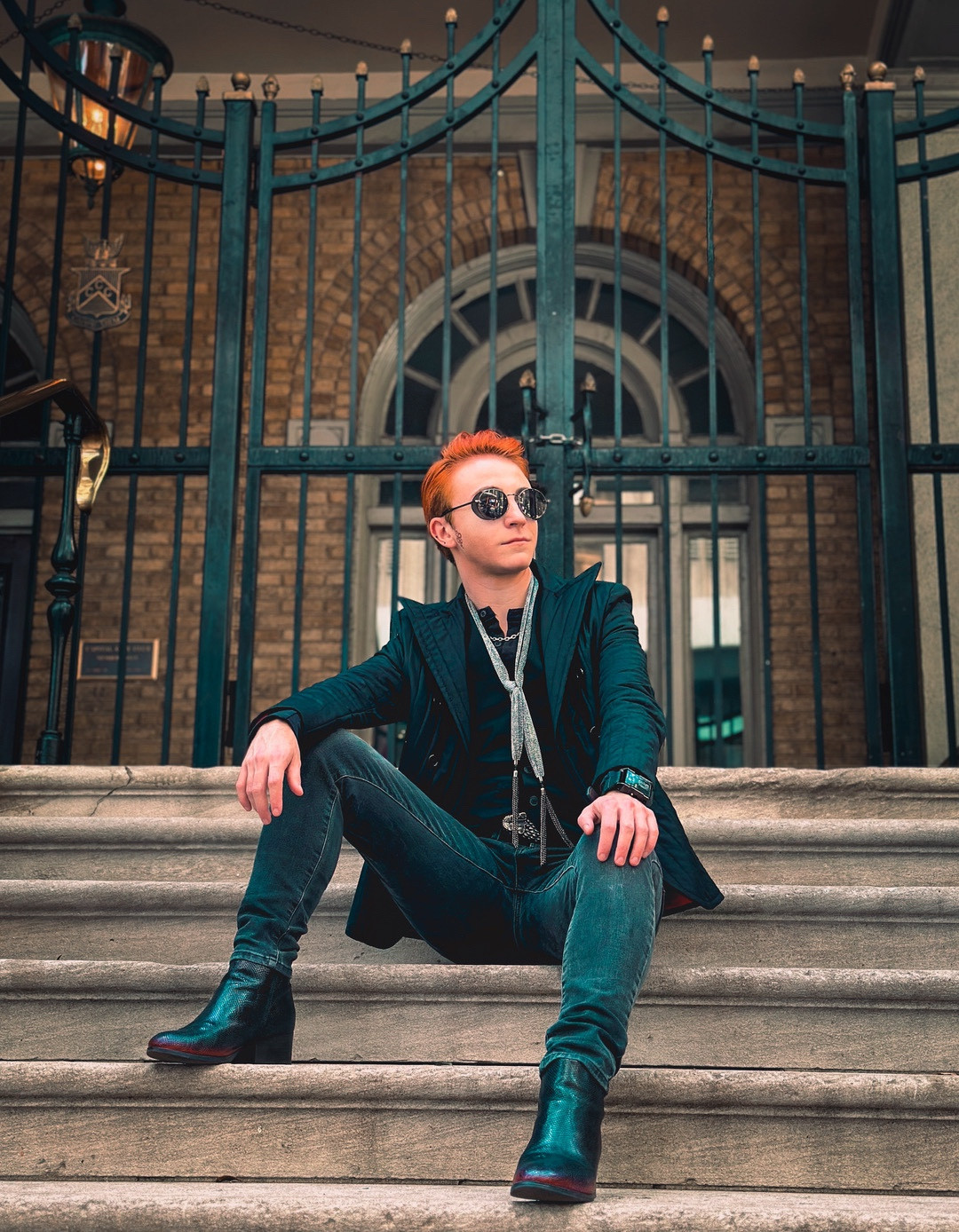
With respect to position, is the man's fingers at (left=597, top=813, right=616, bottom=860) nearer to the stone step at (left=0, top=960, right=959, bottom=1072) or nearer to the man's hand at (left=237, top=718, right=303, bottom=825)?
the stone step at (left=0, top=960, right=959, bottom=1072)

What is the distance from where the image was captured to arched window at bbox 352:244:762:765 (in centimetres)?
799

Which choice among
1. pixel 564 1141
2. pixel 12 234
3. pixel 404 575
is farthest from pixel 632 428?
pixel 564 1141

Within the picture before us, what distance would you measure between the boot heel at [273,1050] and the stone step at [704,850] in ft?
2.22

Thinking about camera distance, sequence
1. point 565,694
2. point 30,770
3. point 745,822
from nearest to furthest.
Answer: point 565,694 → point 745,822 → point 30,770

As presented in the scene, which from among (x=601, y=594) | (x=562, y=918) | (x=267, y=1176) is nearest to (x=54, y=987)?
(x=267, y=1176)

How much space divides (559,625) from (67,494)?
6.34 feet

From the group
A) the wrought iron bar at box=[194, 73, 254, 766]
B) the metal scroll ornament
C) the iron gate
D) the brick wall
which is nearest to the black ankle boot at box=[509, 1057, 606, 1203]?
the wrought iron bar at box=[194, 73, 254, 766]

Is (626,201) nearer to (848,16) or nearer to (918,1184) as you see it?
(848,16)

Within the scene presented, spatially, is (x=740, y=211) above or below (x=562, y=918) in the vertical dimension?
above

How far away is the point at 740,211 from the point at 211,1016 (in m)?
6.93

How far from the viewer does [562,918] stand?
6.94 feet

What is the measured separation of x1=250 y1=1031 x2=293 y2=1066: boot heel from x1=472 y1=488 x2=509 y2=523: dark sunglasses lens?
1003 millimetres

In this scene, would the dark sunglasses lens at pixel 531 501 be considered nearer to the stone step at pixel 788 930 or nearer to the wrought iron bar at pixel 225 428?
the stone step at pixel 788 930

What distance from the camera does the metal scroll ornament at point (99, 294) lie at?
4395mm
